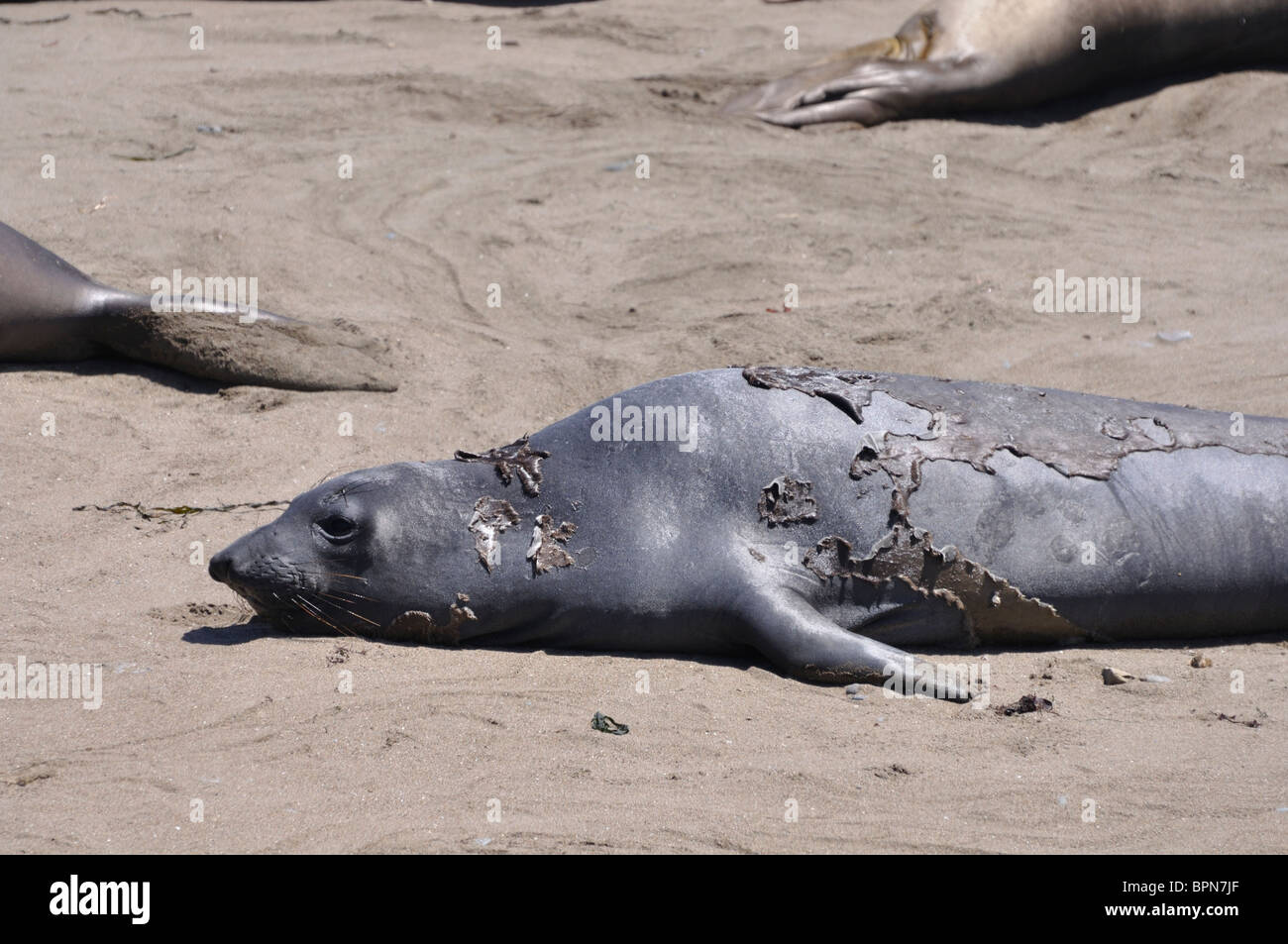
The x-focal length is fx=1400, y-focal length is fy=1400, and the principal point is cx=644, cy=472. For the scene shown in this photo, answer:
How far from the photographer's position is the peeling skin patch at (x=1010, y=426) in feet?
14.0

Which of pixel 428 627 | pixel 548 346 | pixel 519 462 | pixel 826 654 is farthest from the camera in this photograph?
pixel 548 346

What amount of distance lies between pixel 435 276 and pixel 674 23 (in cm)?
524

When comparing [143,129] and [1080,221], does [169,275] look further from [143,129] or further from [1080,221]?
[1080,221]

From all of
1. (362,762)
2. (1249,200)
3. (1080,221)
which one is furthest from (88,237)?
(1249,200)

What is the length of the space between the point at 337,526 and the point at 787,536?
1337mm

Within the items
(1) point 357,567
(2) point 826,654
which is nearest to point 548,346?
(1) point 357,567

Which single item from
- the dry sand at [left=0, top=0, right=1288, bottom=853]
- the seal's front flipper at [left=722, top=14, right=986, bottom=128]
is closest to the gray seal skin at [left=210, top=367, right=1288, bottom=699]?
the dry sand at [left=0, top=0, right=1288, bottom=853]

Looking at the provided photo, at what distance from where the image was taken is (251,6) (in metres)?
11.5

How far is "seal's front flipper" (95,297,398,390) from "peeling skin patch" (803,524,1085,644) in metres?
2.44

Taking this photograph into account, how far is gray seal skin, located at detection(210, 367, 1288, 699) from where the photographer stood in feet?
13.5

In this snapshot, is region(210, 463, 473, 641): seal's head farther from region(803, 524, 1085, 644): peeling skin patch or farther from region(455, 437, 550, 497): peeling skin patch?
region(803, 524, 1085, 644): peeling skin patch

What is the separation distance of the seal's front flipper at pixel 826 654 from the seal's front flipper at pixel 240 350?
2512mm

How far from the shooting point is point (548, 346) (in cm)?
634

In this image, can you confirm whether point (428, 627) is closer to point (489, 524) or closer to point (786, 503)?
point (489, 524)
